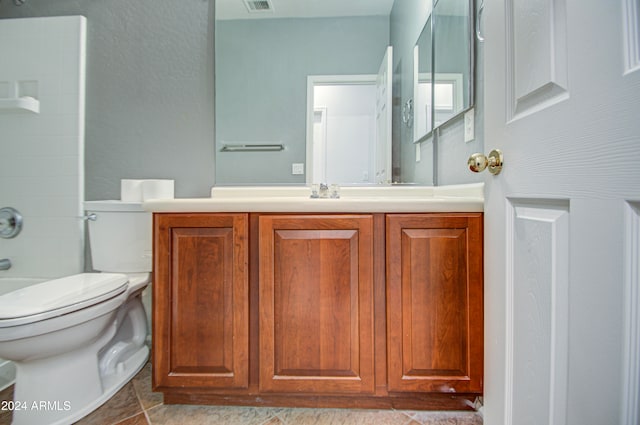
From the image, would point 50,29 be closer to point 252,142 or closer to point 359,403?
point 252,142

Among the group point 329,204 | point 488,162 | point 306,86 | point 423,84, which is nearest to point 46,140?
point 306,86

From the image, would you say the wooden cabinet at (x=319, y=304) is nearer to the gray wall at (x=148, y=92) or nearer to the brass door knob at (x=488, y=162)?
the brass door knob at (x=488, y=162)

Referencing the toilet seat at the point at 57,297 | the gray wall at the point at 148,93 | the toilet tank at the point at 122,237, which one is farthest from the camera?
the gray wall at the point at 148,93

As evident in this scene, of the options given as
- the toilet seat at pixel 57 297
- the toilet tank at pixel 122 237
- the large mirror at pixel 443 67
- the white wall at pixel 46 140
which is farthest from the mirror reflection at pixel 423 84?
the white wall at pixel 46 140

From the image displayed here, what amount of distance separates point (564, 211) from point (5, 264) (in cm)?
264

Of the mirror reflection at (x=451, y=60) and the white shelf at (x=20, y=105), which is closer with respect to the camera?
the mirror reflection at (x=451, y=60)

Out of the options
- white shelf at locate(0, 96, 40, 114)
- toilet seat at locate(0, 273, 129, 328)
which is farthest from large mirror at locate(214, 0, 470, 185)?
white shelf at locate(0, 96, 40, 114)

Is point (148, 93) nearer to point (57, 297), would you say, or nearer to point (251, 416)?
point (57, 297)

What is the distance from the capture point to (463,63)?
126 cm

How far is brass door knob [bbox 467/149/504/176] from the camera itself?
2.50 ft

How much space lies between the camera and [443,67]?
140cm

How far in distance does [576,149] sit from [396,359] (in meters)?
0.83

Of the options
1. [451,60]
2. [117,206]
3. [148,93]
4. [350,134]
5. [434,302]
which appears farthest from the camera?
[148,93]

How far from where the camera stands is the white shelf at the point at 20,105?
5.57 ft
